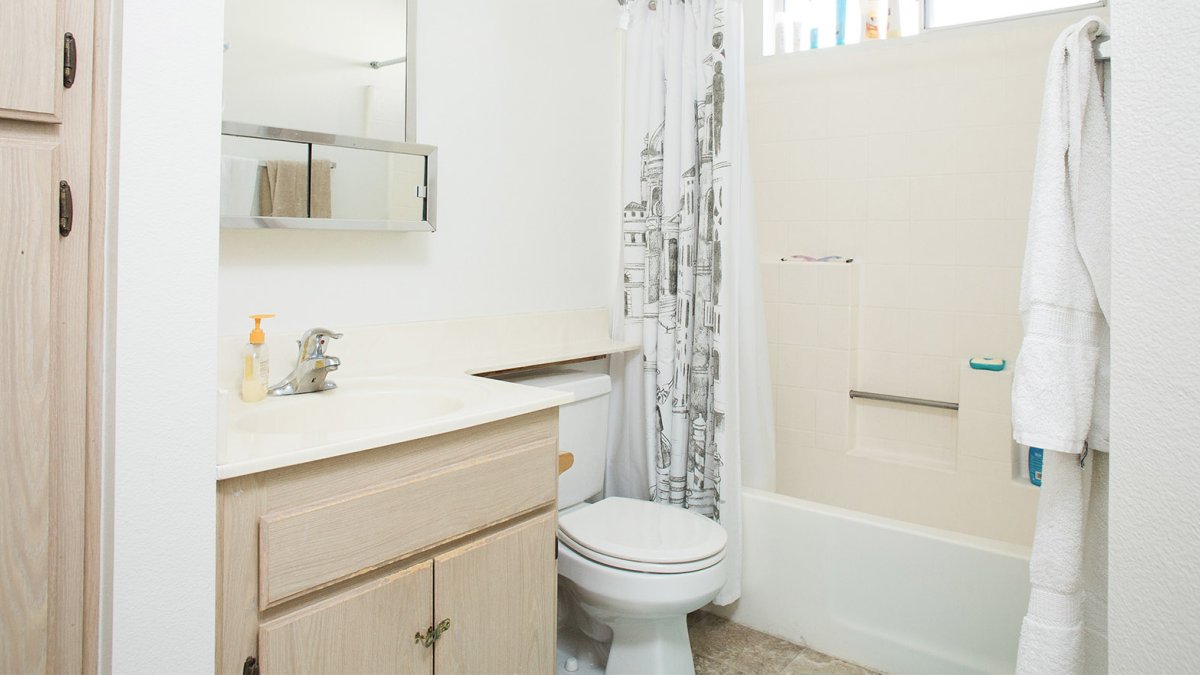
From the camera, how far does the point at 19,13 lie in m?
0.87

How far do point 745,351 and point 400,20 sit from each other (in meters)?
1.27

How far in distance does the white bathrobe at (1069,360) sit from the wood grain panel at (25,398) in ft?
4.48

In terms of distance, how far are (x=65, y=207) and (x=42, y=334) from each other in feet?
0.52

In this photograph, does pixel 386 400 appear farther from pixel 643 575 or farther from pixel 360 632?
pixel 643 575

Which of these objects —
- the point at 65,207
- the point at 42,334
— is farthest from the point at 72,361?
the point at 65,207

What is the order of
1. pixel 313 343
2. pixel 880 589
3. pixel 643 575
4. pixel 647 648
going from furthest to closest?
1. pixel 880 589
2. pixel 647 648
3. pixel 643 575
4. pixel 313 343

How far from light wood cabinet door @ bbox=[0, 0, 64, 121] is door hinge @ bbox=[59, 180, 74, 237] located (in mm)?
80

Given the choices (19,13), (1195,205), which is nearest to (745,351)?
(1195,205)

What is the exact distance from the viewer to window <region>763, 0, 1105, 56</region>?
2592 millimetres

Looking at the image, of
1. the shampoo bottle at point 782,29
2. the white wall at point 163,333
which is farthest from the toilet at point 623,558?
the shampoo bottle at point 782,29

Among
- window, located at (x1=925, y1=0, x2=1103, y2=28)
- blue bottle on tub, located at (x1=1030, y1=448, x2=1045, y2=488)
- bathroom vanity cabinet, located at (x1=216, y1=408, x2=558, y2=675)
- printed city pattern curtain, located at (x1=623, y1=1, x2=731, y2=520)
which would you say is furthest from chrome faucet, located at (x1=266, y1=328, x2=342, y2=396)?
window, located at (x1=925, y1=0, x2=1103, y2=28)

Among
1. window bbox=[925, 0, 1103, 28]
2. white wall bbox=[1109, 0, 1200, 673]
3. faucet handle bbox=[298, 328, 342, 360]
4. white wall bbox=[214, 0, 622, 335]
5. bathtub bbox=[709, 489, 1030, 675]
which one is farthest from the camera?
window bbox=[925, 0, 1103, 28]

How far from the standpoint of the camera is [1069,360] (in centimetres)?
114

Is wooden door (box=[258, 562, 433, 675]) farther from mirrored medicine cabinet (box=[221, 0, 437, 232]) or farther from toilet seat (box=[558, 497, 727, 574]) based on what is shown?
mirrored medicine cabinet (box=[221, 0, 437, 232])
